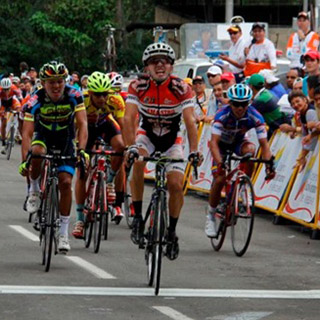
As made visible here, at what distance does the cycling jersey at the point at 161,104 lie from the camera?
509 inches

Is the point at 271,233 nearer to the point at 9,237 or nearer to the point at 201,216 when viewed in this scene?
the point at 201,216

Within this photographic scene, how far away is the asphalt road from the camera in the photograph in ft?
35.1

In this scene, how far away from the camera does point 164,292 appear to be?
1173 cm

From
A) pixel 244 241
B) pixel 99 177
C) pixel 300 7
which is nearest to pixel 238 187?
pixel 244 241

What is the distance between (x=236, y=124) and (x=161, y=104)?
2.40 m

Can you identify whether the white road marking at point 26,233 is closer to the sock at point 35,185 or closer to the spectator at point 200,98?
the sock at point 35,185

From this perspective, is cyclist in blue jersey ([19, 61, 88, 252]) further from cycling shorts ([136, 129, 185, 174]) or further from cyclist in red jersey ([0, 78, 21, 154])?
cyclist in red jersey ([0, 78, 21, 154])

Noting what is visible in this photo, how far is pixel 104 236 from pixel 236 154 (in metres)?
1.85

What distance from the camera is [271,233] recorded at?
1719 cm

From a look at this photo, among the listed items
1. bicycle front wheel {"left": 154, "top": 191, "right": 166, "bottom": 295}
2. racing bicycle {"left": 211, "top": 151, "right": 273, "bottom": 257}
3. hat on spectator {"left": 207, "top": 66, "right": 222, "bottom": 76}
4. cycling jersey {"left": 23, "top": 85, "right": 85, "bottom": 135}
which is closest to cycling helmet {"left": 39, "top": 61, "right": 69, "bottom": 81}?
cycling jersey {"left": 23, "top": 85, "right": 85, "bottom": 135}

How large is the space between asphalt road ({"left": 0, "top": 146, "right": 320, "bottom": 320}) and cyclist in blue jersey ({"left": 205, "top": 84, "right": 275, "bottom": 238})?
0.90 meters

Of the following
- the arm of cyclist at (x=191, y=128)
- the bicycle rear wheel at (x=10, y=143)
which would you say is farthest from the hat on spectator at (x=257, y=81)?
the bicycle rear wheel at (x=10, y=143)

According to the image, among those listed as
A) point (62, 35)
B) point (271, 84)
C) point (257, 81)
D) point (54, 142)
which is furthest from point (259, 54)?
point (62, 35)

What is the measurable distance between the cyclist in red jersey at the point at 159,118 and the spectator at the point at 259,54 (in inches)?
422
